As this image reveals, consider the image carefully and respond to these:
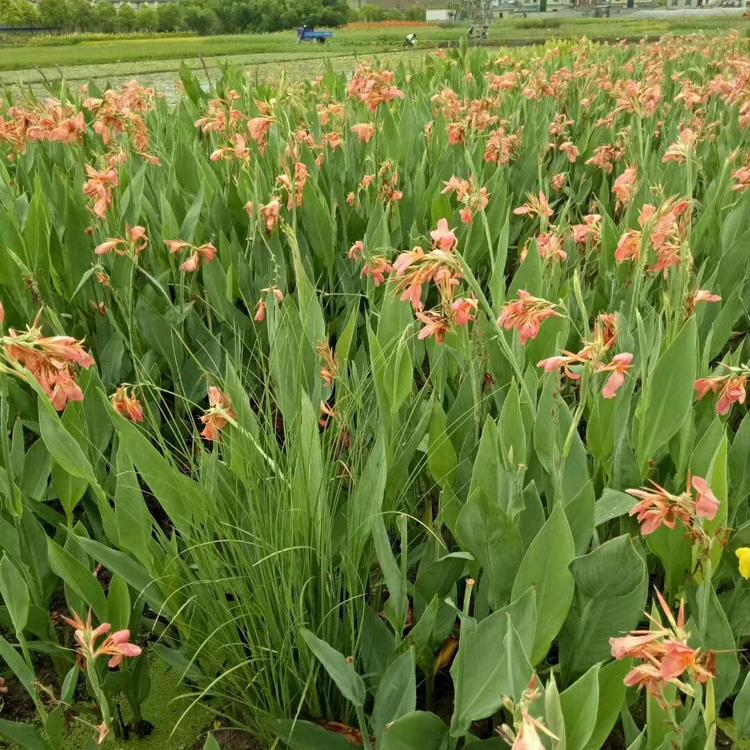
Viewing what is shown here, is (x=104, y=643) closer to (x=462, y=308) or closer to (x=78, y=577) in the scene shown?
(x=78, y=577)

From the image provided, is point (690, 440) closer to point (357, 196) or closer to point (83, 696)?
point (83, 696)

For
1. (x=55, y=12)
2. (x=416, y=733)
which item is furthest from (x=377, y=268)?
(x=55, y=12)

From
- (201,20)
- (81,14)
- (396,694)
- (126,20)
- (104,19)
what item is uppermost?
(81,14)

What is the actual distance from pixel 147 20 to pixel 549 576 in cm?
3664

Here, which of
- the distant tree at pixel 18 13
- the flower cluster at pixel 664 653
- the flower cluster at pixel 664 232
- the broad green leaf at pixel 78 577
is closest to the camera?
the flower cluster at pixel 664 653

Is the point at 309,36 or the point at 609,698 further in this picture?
the point at 309,36

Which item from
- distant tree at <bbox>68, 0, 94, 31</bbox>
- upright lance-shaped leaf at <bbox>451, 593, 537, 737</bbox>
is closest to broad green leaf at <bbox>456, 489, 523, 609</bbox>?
upright lance-shaped leaf at <bbox>451, 593, 537, 737</bbox>

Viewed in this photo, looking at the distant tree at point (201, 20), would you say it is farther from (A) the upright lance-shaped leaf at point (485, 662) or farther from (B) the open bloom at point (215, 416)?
(A) the upright lance-shaped leaf at point (485, 662)

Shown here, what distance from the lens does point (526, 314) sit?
823 mm

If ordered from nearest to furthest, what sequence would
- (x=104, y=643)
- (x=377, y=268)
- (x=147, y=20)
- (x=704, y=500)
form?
(x=704, y=500)
(x=104, y=643)
(x=377, y=268)
(x=147, y=20)

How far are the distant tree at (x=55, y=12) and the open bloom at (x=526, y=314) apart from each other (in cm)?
3633

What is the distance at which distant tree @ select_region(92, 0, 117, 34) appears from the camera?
3262 centimetres

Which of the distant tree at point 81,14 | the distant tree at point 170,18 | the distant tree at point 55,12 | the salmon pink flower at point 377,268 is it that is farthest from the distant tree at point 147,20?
the salmon pink flower at point 377,268

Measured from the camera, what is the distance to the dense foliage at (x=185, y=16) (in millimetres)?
28656
